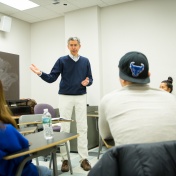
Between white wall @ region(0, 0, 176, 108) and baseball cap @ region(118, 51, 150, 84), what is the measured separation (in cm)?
347

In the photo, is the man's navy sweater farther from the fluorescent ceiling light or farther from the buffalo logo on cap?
the fluorescent ceiling light

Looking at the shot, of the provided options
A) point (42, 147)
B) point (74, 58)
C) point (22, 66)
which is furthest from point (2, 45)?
point (42, 147)

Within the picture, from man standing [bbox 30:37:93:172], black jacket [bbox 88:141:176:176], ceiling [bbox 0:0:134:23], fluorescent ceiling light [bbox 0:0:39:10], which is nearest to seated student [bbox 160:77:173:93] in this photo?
man standing [bbox 30:37:93:172]

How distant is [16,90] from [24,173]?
407 cm

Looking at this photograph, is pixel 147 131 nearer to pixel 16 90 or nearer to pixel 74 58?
pixel 74 58

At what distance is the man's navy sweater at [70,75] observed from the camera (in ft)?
10.6

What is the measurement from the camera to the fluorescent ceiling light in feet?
15.7

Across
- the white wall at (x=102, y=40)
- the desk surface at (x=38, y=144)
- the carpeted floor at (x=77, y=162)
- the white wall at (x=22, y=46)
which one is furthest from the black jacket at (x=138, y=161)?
the white wall at (x=22, y=46)

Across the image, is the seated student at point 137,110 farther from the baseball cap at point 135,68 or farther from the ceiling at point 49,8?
the ceiling at point 49,8

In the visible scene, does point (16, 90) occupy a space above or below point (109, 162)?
above

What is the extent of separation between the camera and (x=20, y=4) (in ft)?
16.2

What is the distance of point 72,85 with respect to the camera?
3.23m

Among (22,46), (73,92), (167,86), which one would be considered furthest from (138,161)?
(22,46)

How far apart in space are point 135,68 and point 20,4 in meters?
4.39
